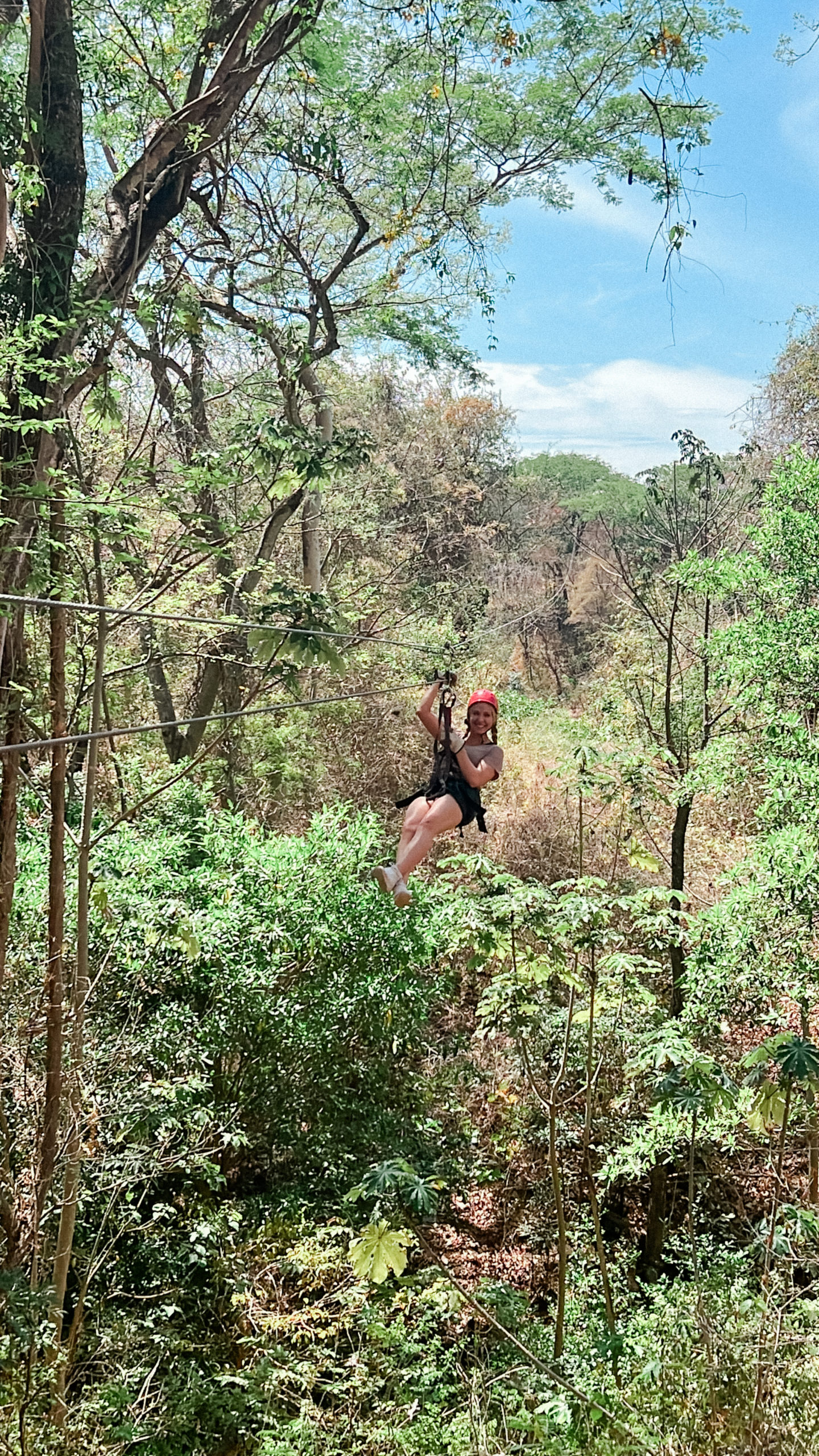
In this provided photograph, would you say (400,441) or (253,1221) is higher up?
(400,441)

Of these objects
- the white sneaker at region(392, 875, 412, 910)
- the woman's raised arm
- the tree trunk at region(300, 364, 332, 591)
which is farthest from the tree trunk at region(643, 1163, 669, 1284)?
the tree trunk at region(300, 364, 332, 591)

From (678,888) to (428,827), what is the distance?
2268mm

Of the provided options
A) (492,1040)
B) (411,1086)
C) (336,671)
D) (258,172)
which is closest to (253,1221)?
(411,1086)

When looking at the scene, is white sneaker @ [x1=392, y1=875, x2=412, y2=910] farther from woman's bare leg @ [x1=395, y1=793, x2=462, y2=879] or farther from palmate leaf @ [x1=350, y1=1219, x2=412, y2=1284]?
palmate leaf @ [x1=350, y1=1219, x2=412, y2=1284]

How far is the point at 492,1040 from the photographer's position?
18.4 ft

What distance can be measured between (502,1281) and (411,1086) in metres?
0.96

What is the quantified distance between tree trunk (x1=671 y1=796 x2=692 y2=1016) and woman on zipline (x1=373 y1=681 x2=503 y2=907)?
1403 mm

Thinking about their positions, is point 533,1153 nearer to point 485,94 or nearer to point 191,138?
point 191,138

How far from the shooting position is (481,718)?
356 cm

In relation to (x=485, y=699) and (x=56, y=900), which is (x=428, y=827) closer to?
(x=485, y=699)

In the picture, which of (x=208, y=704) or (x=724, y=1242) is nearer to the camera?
(x=724, y=1242)

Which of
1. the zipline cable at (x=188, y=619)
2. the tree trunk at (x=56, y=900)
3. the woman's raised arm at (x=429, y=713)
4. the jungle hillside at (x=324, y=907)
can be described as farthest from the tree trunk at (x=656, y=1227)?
the zipline cable at (x=188, y=619)

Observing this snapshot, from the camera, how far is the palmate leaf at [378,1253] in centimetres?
218

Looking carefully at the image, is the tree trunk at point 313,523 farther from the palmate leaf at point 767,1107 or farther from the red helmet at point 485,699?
the palmate leaf at point 767,1107
